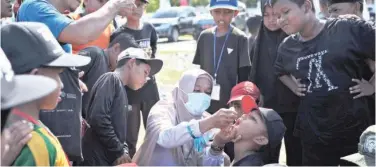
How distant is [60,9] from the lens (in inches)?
121

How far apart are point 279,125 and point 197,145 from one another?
53cm

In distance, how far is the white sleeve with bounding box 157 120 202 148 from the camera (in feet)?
9.95

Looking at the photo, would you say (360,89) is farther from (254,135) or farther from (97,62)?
(97,62)

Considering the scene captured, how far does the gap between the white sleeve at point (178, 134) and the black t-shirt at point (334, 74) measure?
34.3 inches

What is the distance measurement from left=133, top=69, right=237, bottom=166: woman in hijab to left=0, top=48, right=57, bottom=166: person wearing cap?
126cm

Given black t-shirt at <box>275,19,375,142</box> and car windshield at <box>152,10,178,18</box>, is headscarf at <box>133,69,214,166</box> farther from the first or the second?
car windshield at <box>152,10,178,18</box>

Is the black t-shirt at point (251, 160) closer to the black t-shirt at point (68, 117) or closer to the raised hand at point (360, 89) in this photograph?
the raised hand at point (360, 89)

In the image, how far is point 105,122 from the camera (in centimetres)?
329

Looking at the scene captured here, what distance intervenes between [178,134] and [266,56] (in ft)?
5.34

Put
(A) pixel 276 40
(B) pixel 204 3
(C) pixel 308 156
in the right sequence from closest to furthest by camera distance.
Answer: (C) pixel 308 156 < (A) pixel 276 40 < (B) pixel 204 3

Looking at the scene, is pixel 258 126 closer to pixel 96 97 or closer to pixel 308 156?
pixel 308 156

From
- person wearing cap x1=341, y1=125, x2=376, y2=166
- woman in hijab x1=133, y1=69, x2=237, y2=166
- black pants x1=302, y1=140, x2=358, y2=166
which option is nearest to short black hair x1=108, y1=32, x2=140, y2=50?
woman in hijab x1=133, y1=69, x2=237, y2=166

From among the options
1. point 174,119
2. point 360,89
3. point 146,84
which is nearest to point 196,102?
point 174,119

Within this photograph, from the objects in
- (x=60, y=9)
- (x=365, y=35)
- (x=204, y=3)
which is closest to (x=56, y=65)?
(x=60, y=9)
